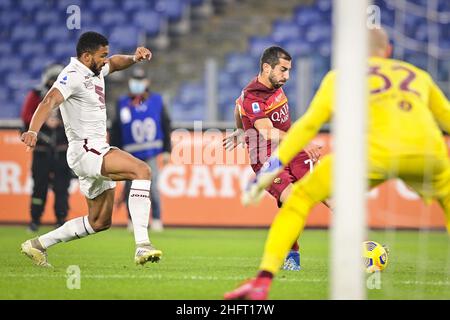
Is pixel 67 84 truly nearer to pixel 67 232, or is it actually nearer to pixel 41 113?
pixel 41 113

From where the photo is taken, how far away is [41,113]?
8.28 metres

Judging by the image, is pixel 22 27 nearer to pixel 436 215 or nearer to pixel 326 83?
pixel 436 215

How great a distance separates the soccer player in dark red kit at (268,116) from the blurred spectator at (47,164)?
495 centimetres

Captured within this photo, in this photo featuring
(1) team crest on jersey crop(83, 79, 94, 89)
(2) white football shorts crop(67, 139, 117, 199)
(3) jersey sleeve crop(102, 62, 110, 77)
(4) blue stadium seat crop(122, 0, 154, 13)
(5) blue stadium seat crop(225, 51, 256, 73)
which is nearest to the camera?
(2) white football shorts crop(67, 139, 117, 199)

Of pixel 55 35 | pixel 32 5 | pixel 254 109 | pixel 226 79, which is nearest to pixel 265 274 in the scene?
pixel 254 109

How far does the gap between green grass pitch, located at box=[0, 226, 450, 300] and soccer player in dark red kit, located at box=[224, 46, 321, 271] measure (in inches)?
37.9

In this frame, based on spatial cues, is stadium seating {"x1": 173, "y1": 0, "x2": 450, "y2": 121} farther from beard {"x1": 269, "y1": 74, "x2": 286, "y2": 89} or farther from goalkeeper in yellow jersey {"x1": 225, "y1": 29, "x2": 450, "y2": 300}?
goalkeeper in yellow jersey {"x1": 225, "y1": 29, "x2": 450, "y2": 300}

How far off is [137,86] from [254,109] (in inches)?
224

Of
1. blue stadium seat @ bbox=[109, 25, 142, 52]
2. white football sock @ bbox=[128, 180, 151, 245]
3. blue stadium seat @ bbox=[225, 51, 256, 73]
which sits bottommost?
white football sock @ bbox=[128, 180, 151, 245]

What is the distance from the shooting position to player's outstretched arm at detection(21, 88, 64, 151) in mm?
7974

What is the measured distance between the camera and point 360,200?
5332 millimetres

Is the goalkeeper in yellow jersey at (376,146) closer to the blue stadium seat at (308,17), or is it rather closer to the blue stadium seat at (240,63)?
the blue stadium seat at (240,63)

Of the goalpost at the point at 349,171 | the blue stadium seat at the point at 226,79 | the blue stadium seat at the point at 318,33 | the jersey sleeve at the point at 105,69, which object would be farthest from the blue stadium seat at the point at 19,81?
the goalpost at the point at 349,171

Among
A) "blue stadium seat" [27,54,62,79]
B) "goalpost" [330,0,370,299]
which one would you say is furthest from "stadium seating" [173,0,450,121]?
"goalpost" [330,0,370,299]
